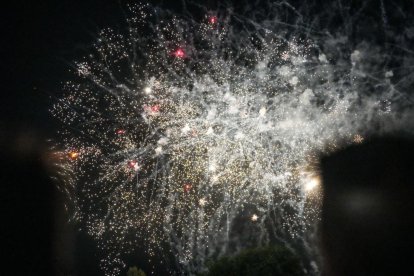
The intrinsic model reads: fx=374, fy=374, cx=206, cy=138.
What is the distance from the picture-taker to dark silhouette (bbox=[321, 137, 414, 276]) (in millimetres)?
7160

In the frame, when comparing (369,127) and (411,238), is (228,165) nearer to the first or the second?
(369,127)

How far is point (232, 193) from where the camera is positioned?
11.9 meters

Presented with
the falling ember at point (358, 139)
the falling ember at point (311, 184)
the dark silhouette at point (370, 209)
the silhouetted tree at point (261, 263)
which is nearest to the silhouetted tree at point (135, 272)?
the silhouetted tree at point (261, 263)

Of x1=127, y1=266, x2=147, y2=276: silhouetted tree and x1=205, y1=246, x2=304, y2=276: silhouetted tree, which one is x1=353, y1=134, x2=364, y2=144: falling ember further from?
x1=127, y1=266, x2=147, y2=276: silhouetted tree

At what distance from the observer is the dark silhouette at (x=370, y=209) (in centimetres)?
716

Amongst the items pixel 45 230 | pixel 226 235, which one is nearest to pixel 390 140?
pixel 226 235

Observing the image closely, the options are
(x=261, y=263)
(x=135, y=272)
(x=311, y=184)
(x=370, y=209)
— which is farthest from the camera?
(x=135, y=272)

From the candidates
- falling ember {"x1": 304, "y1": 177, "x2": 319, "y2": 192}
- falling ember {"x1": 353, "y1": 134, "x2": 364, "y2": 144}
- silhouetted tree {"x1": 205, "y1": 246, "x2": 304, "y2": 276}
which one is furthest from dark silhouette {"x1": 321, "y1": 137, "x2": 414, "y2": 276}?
silhouetted tree {"x1": 205, "y1": 246, "x2": 304, "y2": 276}

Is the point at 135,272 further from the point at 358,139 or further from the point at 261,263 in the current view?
the point at 358,139

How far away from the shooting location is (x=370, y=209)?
761 cm

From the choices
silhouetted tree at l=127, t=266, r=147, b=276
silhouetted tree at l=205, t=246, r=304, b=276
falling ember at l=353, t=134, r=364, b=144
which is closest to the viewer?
silhouetted tree at l=205, t=246, r=304, b=276

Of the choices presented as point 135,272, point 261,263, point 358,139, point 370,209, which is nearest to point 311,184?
point 358,139

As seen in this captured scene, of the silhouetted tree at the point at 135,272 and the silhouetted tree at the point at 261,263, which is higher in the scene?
the silhouetted tree at the point at 135,272

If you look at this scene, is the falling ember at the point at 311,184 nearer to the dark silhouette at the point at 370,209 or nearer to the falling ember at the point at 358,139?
the dark silhouette at the point at 370,209
